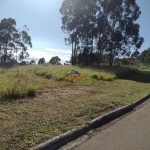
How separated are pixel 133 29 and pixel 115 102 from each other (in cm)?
2223

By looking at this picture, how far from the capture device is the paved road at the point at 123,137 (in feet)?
9.47

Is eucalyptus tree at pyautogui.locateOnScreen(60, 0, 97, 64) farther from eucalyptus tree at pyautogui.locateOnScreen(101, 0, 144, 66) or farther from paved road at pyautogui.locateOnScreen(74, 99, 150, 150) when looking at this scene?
paved road at pyautogui.locateOnScreen(74, 99, 150, 150)

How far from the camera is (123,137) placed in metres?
3.27

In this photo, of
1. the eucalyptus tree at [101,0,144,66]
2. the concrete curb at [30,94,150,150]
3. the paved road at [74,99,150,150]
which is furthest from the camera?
the eucalyptus tree at [101,0,144,66]

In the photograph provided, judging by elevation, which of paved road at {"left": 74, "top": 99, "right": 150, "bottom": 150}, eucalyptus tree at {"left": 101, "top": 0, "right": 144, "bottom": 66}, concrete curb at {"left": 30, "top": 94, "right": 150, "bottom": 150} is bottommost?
paved road at {"left": 74, "top": 99, "right": 150, "bottom": 150}

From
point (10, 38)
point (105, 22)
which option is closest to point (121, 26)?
point (105, 22)

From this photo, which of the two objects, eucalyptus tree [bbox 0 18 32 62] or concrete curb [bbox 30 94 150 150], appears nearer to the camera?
concrete curb [bbox 30 94 150 150]

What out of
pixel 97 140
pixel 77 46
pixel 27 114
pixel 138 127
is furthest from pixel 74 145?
pixel 77 46

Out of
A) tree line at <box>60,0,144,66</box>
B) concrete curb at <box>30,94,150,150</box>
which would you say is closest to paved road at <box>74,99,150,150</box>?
concrete curb at <box>30,94,150,150</box>

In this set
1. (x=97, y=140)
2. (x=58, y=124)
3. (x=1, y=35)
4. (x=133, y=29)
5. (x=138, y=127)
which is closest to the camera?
(x=97, y=140)

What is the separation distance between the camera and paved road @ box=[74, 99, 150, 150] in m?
2.89

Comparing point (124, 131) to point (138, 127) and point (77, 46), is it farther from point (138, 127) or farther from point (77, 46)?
point (77, 46)

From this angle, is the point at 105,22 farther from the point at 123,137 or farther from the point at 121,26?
the point at 123,137

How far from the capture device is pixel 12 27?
3516 cm
